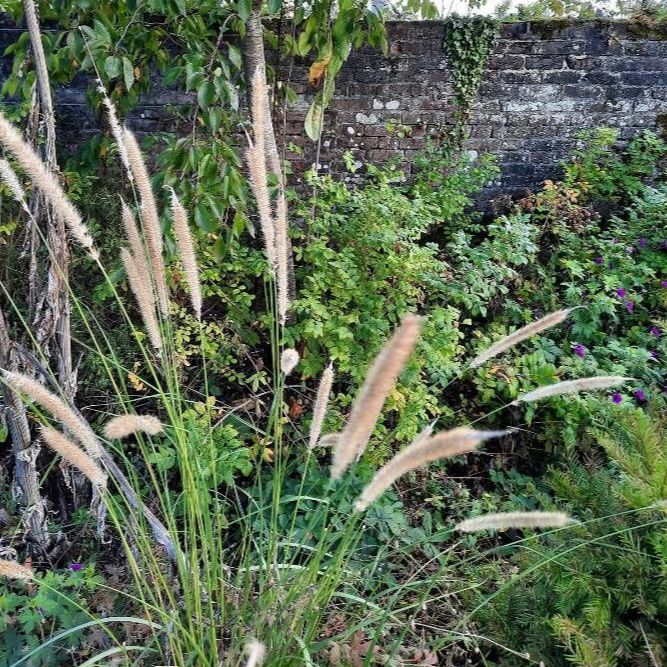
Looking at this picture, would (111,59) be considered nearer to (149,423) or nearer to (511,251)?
(149,423)

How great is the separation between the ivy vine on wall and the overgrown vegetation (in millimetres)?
69

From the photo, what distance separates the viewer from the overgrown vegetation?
1396 millimetres

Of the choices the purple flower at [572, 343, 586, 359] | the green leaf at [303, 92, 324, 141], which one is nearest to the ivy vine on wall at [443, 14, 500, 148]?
the green leaf at [303, 92, 324, 141]

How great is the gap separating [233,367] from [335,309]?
620mm

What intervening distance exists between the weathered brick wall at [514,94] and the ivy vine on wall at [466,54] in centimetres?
6

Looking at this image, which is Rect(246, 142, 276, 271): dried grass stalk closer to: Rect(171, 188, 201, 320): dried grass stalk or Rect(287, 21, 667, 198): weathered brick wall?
Rect(171, 188, 201, 320): dried grass stalk

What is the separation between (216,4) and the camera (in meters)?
2.52

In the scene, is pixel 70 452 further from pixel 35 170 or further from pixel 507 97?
pixel 507 97

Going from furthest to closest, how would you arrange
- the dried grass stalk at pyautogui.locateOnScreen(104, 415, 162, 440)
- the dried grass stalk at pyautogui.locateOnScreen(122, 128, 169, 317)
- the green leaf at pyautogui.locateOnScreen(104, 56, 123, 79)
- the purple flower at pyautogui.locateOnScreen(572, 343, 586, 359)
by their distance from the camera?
1. the purple flower at pyautogui.locateOnScreen(572, 343, 586, 359)
2. the green leaf at pyautogui.locateOnScreen(104, 56, 123, 79)
3. the dried grass stalk at pyautogui.locateOnScreen(122, 128, 169, 317)
4. the dried grass stalk at pyautogui.locateOnScreen(104, 415, 162, 440)

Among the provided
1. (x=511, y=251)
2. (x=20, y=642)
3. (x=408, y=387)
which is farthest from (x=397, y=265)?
(x=20, y=642)

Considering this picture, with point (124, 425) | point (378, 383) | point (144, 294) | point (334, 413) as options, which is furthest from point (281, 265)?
point (334, 413)

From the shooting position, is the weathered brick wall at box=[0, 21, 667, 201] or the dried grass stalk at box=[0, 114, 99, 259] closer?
the dried grass stalk at box=[0, 114, 99, 259]

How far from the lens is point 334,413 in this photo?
2611mm

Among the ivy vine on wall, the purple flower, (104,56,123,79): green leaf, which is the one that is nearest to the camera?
(104,56,123,79): green leaf
